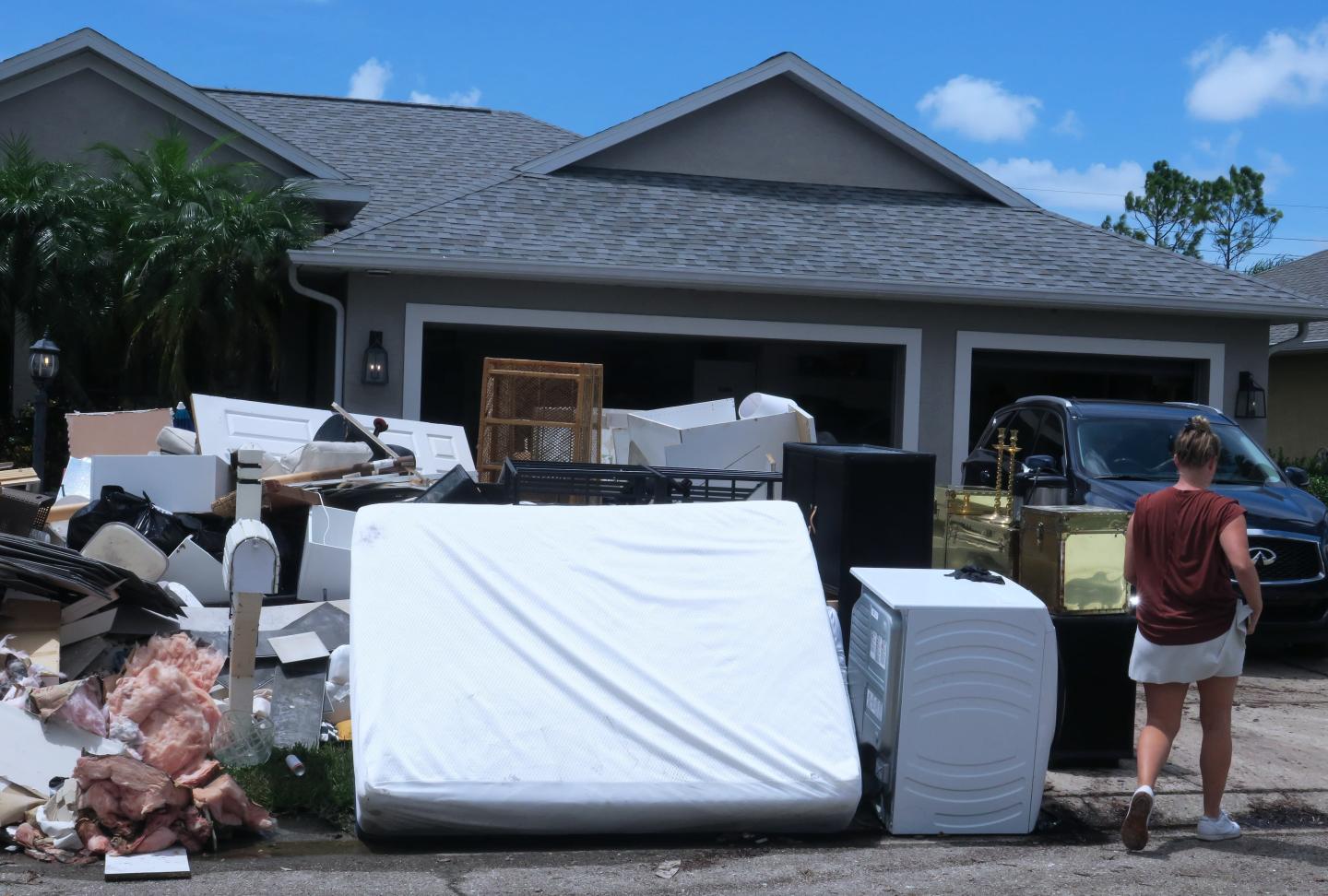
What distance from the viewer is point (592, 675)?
17.4 feet

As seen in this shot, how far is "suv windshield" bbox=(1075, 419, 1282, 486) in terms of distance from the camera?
9438 mm

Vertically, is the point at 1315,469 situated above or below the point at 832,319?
below

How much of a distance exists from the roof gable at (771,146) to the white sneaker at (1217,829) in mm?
11113

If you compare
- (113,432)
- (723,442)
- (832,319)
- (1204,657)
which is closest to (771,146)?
(832,319)

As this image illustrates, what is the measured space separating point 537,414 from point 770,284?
3.01m

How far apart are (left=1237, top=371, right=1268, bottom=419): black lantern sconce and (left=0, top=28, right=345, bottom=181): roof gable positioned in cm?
1011

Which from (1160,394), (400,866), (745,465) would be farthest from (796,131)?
(400,866)

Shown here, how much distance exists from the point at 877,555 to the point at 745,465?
398 cm

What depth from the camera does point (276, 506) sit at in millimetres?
9031

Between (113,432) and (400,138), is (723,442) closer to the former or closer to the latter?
(113,432)

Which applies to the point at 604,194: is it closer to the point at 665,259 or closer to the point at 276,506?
the point at 665,259

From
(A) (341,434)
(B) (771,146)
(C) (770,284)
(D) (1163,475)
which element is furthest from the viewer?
(B) (771,146)

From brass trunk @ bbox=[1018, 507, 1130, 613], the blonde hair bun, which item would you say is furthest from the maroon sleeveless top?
brass trunk @ bbox=[1018, 507, 1130, 613]

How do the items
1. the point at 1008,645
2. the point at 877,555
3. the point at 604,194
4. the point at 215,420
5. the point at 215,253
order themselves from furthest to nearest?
1. the point at 604,194
2. the point at 215,253
3. the point at 215,420
4. the point at 877,555
5. the point at 1008,645
